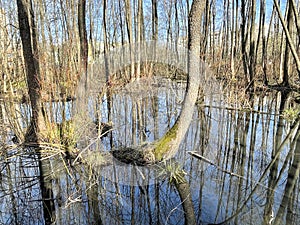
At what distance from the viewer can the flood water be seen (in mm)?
2785

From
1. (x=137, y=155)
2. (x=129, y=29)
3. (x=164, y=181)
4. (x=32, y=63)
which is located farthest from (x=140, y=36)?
(x=164, y=181)

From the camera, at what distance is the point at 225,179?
345 cm

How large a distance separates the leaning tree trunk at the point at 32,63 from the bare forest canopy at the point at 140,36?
12 cm

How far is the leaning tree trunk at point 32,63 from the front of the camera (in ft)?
14.6

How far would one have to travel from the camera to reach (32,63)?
15.0ft

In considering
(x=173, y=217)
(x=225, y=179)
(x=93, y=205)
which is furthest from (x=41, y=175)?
(x=225, y=179)

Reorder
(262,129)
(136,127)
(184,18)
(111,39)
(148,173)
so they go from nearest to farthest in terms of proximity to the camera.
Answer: (148,173), (262,129), (136,127), (184,18), (111,39)

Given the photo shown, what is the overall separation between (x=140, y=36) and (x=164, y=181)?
31.7 ft

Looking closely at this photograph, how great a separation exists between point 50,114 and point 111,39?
539 inches

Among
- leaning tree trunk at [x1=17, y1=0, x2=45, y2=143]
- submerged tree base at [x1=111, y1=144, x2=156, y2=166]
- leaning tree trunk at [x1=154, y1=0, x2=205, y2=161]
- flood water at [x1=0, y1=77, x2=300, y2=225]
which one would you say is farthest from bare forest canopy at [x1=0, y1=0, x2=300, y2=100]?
submerged tree base at [x1=111, y1=144, x2=156, y2=166]

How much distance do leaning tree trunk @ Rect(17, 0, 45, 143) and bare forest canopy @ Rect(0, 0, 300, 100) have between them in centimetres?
12

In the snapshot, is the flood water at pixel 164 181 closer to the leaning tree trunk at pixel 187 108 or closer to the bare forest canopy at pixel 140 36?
the leaning tree trunk at pixel 187 108

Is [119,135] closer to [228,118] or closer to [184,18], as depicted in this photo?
[228,118]

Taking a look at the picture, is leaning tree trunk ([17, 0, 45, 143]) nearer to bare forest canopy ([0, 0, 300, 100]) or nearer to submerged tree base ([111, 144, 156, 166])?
bare forest canopy ([0, 0, 300, 100])
